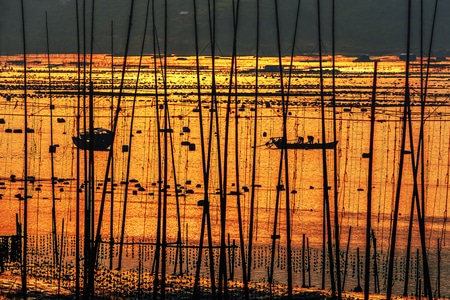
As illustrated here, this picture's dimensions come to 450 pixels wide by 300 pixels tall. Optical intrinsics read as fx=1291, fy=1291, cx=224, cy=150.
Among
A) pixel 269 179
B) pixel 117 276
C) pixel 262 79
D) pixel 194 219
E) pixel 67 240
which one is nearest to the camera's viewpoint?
pixel 117 276

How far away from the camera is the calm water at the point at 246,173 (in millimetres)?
48969

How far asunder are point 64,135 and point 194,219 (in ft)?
139

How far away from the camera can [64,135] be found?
311 ft

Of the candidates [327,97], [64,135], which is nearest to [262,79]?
[327,97]

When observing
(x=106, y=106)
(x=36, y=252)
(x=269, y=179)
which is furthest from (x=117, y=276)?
(x=106, y=106)

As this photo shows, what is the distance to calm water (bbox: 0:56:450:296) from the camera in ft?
161

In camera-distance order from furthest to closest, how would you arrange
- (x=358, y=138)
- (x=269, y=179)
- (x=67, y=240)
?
(x=358, y=138) → (x=269, y=179) → (x=67, y=240)

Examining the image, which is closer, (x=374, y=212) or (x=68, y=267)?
(x=68, y=267)

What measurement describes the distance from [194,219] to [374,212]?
8.31m

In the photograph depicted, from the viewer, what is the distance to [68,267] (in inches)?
1512

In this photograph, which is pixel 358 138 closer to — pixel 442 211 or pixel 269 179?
pixel 269 179

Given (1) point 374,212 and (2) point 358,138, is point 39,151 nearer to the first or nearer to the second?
(2) point 358,138

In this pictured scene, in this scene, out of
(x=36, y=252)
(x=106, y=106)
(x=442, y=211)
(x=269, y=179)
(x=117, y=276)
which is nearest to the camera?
(x=117, y=276)

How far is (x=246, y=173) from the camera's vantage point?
230ft
